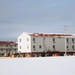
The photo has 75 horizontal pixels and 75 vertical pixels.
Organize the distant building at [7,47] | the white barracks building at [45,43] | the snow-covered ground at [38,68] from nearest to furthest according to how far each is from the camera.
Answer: the snow-covered ground at [38,68]
the white barracks building at [45,43]
the distant building at [7,47]

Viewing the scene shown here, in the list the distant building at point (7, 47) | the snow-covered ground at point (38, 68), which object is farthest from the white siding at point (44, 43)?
Answer: the snow-covered ground at point (38, 68)

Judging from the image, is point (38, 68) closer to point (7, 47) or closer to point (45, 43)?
point (45, 43)

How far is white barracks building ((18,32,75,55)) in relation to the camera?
2741 inches

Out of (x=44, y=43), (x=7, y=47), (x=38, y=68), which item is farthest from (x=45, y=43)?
(x=38, y=68)

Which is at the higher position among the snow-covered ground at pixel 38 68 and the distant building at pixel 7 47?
the distant building at pixel 7 47

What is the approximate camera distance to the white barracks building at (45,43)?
69.6m

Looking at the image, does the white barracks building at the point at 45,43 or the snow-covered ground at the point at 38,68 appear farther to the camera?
the white barracks building at the point at 45,43

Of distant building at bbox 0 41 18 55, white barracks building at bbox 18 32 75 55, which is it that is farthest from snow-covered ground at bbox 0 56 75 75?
distant building at bbox 0 41 18 55

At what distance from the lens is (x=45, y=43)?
70.2 metres

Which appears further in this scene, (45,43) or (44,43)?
(45,43)

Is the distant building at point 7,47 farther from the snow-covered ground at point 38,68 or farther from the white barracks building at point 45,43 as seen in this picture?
the snow-covered ground at point 38,68

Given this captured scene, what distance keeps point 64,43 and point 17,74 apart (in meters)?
56.7

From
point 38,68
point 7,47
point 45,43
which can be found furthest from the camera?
point 7,47

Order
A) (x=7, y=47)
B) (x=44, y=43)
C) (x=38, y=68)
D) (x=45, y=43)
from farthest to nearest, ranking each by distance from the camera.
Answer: (x=7, y=47) < (x=45, y=43) < (x=44, y=43) < (x=38, y=68)
